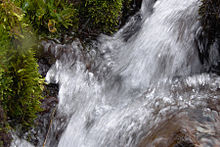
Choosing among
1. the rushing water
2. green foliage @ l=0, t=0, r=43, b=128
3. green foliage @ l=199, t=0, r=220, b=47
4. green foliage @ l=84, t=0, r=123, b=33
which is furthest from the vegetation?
green foliage @ l=199, t=0, r=220, b=47

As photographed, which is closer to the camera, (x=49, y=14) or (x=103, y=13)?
(x=49, y=14)

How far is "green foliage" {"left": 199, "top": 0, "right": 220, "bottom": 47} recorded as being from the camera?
3.79m

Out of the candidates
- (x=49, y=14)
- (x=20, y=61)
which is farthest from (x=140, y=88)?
(x=20, y=61)

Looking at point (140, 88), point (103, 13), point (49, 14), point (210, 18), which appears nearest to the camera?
point (49, 14)

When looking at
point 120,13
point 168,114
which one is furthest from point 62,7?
point 168,114

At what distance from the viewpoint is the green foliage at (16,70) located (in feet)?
8.21

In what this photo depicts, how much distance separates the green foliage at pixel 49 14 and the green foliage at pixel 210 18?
2.39 m

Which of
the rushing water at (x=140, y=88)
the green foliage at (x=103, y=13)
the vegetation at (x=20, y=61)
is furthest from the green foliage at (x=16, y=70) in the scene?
the green foliage at (x=103, y=13)

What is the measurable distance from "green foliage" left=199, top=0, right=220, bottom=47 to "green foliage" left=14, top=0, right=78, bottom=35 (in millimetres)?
2387

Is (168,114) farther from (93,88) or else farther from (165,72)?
(93,88)

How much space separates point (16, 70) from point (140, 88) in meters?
2.30

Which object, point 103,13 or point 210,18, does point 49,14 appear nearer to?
point 103,13

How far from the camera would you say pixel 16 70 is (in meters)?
2.58

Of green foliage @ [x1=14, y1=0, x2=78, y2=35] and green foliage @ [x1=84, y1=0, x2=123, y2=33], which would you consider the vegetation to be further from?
green foliage @ [x1=84, y1=0, x2=123, y2=33]
